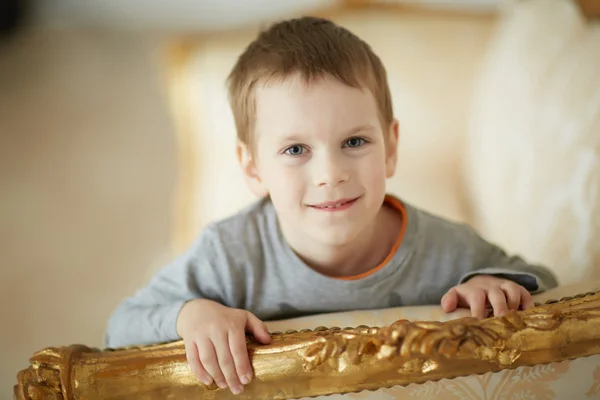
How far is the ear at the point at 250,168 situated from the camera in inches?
38.8

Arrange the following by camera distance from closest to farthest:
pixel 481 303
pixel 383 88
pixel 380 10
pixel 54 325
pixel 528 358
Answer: pixel 528 358, pixel 481 303, pixel 383 88, pixel 54 325, pixel 380 10

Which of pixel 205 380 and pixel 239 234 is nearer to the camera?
pixel 205 380

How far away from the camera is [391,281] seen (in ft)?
3.22

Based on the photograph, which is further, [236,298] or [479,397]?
[236,298]

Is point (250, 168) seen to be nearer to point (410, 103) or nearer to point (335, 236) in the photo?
point (335, 236)

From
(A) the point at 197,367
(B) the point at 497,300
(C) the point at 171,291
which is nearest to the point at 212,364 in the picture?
(A) the point at 197,367

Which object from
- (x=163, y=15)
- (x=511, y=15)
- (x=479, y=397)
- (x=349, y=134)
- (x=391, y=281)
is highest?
(x=163, y=15)

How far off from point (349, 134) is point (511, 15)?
3.35 feet

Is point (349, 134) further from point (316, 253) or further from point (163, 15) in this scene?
point (163, 15)

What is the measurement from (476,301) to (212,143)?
1.05 metres

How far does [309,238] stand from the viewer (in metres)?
0.99

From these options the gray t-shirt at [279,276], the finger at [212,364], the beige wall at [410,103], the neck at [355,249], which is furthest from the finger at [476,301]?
the beige wall at [410,103]

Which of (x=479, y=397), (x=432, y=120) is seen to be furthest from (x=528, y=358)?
(x=432, y=120)

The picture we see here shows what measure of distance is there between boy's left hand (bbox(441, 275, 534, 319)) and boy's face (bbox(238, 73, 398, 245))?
164 mm
